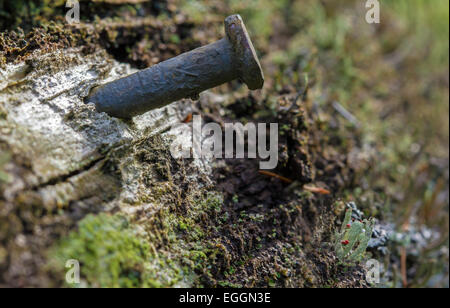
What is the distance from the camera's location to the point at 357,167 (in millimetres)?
3217

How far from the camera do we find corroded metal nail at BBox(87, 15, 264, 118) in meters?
2.07

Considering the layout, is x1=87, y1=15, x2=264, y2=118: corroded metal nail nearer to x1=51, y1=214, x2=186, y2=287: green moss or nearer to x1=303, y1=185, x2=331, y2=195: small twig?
x1=51, y1=214, x2=186, y2=287: green moss

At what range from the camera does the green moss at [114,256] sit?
1.64 meters

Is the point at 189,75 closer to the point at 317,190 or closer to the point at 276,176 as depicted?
the point at 276,176

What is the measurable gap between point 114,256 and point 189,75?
3.40 feet

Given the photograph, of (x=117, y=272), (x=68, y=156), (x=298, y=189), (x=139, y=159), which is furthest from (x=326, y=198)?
(x=68, y=156)

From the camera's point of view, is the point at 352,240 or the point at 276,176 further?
the point at 276,176

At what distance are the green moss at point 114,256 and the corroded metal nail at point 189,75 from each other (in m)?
0.69

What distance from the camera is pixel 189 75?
2104 millimetres

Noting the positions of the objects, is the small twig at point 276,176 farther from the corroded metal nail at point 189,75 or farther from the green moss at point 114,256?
the green moss at point 114,256

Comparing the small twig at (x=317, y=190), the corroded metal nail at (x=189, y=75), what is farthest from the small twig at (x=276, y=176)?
the corroded metal nail at (x=189, y=75)

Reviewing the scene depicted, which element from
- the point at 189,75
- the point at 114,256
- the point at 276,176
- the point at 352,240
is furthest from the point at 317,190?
the point at 114,256

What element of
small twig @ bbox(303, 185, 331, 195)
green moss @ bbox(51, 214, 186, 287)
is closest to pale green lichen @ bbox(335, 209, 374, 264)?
small twig @ bbox(303, 185, 331, 195)

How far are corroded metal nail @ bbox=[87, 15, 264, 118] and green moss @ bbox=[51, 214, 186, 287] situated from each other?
2.27 ft
